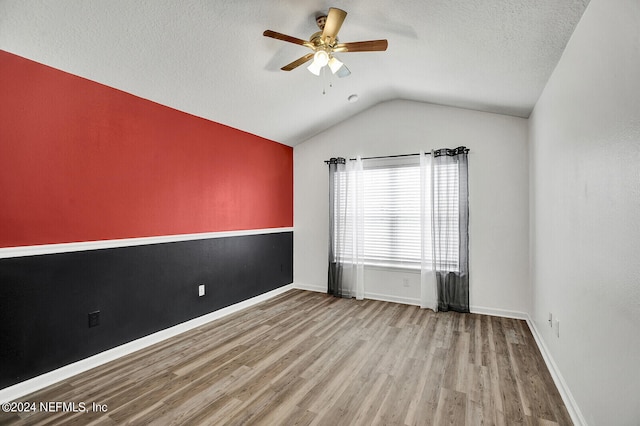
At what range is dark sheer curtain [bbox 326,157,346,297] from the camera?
16.1ft

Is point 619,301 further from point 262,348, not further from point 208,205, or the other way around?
point 208,205

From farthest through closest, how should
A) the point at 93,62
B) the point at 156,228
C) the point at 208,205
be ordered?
the point at 208,205 < the point at 156,228 < the point at 93,62

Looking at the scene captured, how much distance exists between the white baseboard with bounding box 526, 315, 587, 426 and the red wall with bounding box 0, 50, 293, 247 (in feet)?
12.2

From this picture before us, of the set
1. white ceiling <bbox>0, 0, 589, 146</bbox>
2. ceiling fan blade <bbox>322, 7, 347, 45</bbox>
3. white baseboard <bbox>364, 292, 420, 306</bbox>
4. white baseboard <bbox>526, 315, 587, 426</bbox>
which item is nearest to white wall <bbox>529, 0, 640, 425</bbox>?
white baseboard <bbox>526, 315, 587, 426</bbox>

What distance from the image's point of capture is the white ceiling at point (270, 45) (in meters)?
2.09

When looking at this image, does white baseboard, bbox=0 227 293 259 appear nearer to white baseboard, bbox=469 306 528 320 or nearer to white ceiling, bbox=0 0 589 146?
white ceiling, bbox=0 0 589 146

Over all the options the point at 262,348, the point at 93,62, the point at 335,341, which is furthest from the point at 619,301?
the point at 93,62

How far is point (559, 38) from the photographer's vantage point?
2137 mm

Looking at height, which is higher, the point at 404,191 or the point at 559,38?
the point at 559,38

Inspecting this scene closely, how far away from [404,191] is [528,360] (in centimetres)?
251

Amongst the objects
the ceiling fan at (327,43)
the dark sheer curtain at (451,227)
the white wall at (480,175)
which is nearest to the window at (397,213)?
the dark sheer curtain at (451,227)

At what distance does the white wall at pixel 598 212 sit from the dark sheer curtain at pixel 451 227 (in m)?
1.43

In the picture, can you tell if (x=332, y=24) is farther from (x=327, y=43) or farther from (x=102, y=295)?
(x=102, y=295)

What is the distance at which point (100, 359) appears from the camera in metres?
2.72
